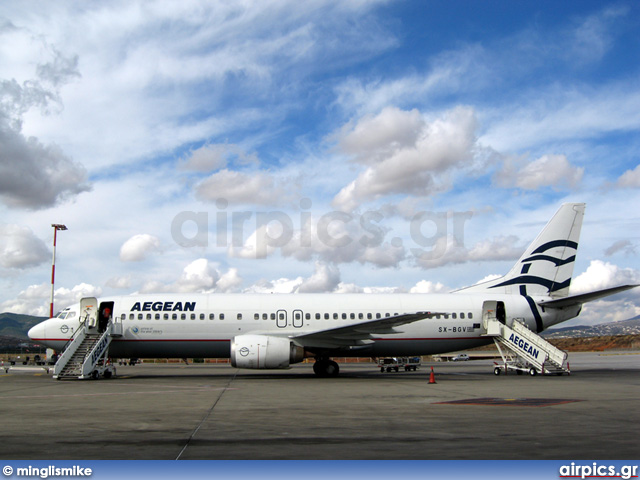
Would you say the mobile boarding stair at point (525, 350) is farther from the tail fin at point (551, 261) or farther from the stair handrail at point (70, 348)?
the stair handrail at point (70, 348)

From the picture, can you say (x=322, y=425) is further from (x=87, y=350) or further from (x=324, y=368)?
(x=87, y=350)

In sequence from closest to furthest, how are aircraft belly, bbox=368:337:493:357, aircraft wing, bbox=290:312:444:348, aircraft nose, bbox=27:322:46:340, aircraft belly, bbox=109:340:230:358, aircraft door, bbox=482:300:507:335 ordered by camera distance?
1. aircraft wing, bbox=290:312:444:348
2. aircraft belly, bbox=109:340:230:358
3. aircraft nose, bbox=27:322:46:340
4. aircraft belly, bbox=368:337:493:357
5. aircraft door, bbox=482:300:507:335

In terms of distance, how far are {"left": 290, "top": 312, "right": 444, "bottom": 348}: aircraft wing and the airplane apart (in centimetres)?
5

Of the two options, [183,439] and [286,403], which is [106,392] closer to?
[286,403]

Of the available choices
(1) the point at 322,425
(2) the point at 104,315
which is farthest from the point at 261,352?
(1) the point at 322,425

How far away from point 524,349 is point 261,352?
41.5ft

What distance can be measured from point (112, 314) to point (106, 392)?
326 inches

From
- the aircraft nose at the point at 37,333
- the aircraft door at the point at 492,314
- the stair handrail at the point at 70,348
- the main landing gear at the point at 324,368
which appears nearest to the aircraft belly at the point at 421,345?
the aircraft door at the point at 492,314

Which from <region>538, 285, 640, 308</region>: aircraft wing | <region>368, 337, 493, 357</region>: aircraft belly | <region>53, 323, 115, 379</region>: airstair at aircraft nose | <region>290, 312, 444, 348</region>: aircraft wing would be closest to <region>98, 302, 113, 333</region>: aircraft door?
<region>53, 323, 115, 379</region>: airstair at aircraft nose

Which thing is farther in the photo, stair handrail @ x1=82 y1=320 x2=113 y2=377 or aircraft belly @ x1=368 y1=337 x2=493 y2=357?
aircraft belly @ x1=368 y1=337 x2=493 y2=357

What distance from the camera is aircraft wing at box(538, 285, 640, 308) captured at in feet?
76.4

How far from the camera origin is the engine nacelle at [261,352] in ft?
73.5

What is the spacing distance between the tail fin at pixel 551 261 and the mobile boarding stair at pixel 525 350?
263cm

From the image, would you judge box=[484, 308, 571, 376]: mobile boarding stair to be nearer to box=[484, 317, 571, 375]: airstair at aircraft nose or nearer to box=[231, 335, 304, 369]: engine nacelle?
box=[484, 317, 571, 375]: airstair at aircraft nose
